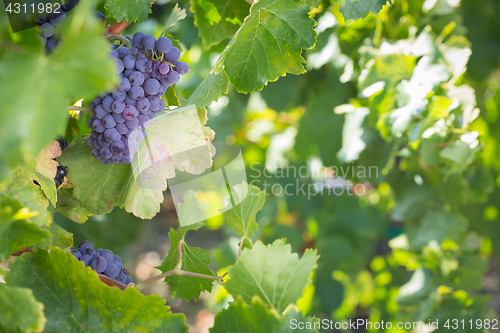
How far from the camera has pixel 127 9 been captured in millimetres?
425

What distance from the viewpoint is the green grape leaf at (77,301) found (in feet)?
1.23

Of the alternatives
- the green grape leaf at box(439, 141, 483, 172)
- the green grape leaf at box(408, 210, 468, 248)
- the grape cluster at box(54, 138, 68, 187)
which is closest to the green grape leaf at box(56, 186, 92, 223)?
the grape cluster at box(54, 138, 68, 187)

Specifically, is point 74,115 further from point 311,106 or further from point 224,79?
point 311,106

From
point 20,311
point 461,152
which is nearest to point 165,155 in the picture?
point 20,311

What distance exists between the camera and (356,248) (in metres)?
1.52

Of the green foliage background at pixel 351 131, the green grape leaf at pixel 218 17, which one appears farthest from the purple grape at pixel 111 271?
the green grape leaf at pixel 218 17

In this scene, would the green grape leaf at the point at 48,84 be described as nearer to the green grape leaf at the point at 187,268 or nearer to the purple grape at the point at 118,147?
the purple grape at the point at 118,147

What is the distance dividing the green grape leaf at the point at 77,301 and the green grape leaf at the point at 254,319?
57 mm

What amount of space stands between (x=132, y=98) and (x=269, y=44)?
0.60 feet

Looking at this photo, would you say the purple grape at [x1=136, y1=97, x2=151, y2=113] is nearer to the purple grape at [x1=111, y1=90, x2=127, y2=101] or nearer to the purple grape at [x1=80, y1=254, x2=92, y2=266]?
the purple grape at [x1=111, y1=90, x2=127, y2=101]

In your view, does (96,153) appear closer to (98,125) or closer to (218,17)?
(98,125)

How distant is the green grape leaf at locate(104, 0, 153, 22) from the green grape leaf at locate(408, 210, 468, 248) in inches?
36.4

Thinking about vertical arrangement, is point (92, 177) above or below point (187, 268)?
above

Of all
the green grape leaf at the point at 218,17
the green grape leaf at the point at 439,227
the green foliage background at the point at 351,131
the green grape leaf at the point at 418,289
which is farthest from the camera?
the green grape leaf at the point at 418,289
